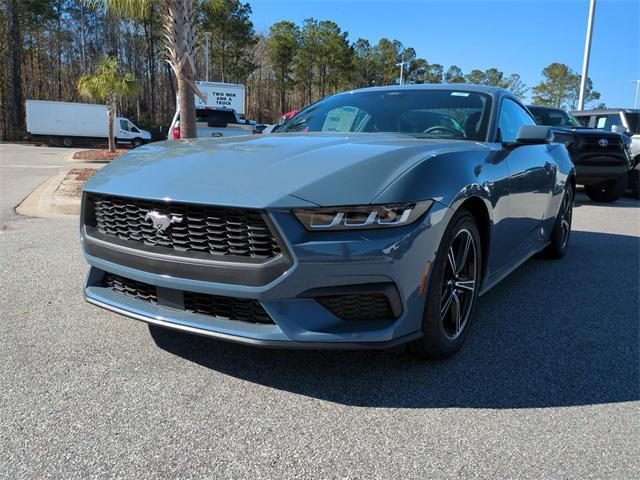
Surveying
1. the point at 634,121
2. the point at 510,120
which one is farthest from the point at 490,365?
the point at 634,121

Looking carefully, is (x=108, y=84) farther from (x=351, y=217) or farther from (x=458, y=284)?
(x=351, y=217)

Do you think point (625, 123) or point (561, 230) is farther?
point (625, 123)

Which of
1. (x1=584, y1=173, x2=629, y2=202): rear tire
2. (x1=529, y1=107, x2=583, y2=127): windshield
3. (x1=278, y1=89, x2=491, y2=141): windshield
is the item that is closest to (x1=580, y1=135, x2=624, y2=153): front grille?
(x1=584, y1=173, x2=629, y2=202): rear tire

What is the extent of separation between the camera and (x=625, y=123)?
478 inches

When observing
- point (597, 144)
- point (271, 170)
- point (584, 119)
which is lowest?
point (271, 170)

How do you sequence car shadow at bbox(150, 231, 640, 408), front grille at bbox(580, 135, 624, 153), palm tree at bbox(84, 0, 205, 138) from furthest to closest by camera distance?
1. front grille at bbox(580, 135, 624, 153)
2. palm tree at bbox(84, 0, 205, 138)
3. car shadow at bbox(150, 231, 640, 408)

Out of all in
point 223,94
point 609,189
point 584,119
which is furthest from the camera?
point 223,94

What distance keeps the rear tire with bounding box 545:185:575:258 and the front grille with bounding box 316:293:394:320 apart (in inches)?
131

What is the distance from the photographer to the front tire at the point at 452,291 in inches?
95.2

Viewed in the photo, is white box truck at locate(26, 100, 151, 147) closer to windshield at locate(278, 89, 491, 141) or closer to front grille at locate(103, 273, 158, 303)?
windshield at locate(278, 89, 491, 141)

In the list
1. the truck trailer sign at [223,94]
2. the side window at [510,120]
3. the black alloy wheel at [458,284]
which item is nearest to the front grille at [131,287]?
the black alloy wheel at [458,284]

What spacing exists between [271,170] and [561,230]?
3.78 metres

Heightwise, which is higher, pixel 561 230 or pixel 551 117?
pixel 551 117

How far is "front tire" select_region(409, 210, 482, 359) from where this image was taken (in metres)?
2.42
